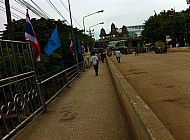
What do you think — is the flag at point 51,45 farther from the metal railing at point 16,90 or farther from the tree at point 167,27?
the tree at point 167,27

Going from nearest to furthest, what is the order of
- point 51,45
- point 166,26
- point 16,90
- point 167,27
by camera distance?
point 16,90, point 51,45, point 167,27, point 166,26

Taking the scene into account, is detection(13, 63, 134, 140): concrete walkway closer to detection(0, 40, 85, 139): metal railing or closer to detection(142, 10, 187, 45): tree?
detection(0, 40, 85, 139): metal railing

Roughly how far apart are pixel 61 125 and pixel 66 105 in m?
2.52

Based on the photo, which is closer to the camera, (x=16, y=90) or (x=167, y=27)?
(x=16, y=90)

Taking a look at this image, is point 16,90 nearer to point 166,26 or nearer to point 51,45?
point 51,45

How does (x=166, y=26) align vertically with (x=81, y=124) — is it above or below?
above

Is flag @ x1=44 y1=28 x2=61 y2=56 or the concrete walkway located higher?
flag @ x1=44 y1=28 x2=61 y2=56

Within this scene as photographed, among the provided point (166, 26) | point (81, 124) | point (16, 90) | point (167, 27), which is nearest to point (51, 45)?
point (16, 90)

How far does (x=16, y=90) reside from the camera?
614 centimetres

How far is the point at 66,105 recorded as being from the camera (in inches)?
345

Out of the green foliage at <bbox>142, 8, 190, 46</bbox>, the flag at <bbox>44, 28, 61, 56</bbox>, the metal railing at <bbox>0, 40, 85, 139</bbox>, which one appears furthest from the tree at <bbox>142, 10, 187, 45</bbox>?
the metal railing at <bbox>0, 40, 85, 139</bbox>

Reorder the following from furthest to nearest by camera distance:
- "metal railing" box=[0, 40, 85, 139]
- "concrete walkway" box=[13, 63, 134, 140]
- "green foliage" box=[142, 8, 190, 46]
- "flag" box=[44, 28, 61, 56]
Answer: "green foliage" box=[142, 8, 190, 46], "flag" box=[44, 28, 61, 56], "metal railing" box=[0, 40, 85, 139], "concrete walkway" box=[13, 63, 134, 140]

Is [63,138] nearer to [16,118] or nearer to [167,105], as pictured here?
[16,118]

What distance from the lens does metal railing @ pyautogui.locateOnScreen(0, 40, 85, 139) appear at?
Answer: 5.52 m
